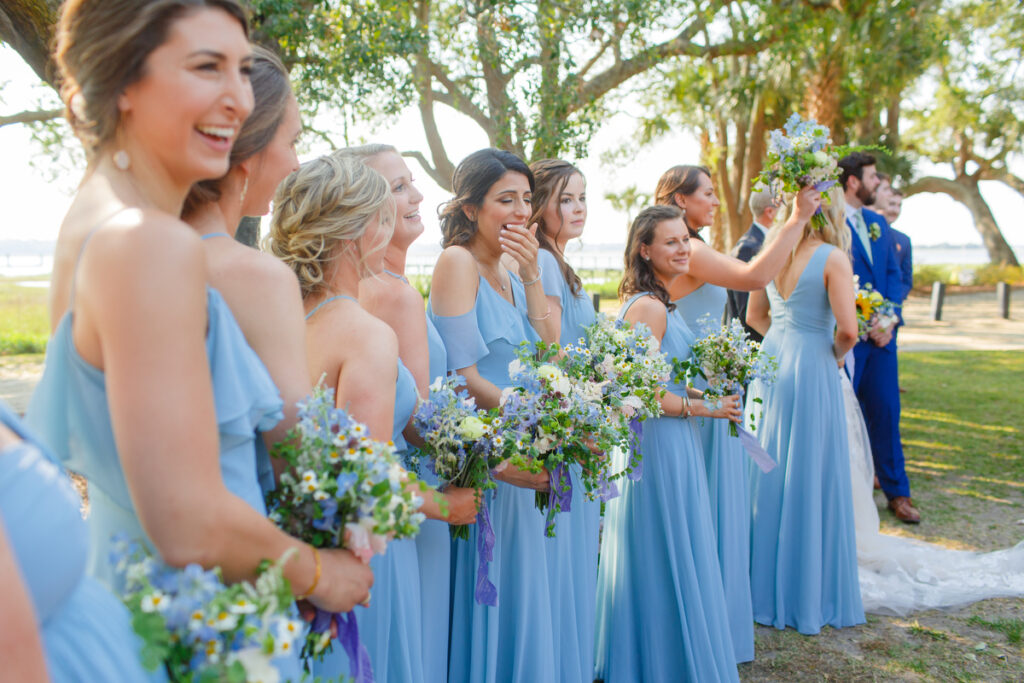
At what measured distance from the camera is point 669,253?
4.67 metres

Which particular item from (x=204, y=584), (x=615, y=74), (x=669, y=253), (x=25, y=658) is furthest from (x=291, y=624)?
(x=615, y=74)

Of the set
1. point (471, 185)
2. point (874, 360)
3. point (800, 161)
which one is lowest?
point (874, 360)

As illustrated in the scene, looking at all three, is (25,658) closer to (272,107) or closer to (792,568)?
(272,107)

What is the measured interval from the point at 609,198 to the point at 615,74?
138 feet

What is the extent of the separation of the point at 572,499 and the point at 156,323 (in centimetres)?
309

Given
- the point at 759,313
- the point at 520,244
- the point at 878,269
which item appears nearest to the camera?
the point at 520,244

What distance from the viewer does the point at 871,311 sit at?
700cm

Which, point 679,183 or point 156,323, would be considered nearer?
point 156,323

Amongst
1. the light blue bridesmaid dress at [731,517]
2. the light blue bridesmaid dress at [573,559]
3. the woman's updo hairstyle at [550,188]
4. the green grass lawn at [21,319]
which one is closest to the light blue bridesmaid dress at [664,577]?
the light blue bridesmaid dress at [573,559]

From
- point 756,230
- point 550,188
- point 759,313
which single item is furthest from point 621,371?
point 756,230

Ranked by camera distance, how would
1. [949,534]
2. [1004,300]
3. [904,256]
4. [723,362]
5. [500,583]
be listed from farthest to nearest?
[1004,300], [904,256], [949,534], [723,362], [500,583]

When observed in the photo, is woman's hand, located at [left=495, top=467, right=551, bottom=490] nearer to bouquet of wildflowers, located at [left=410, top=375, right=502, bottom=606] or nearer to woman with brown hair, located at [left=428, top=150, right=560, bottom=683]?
woman with brown hair, located at [left=428, top=150, right=560, bottom=683]

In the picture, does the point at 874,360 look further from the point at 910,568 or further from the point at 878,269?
the point at 910,568

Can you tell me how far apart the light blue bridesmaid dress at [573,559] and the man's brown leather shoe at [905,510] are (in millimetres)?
4125
